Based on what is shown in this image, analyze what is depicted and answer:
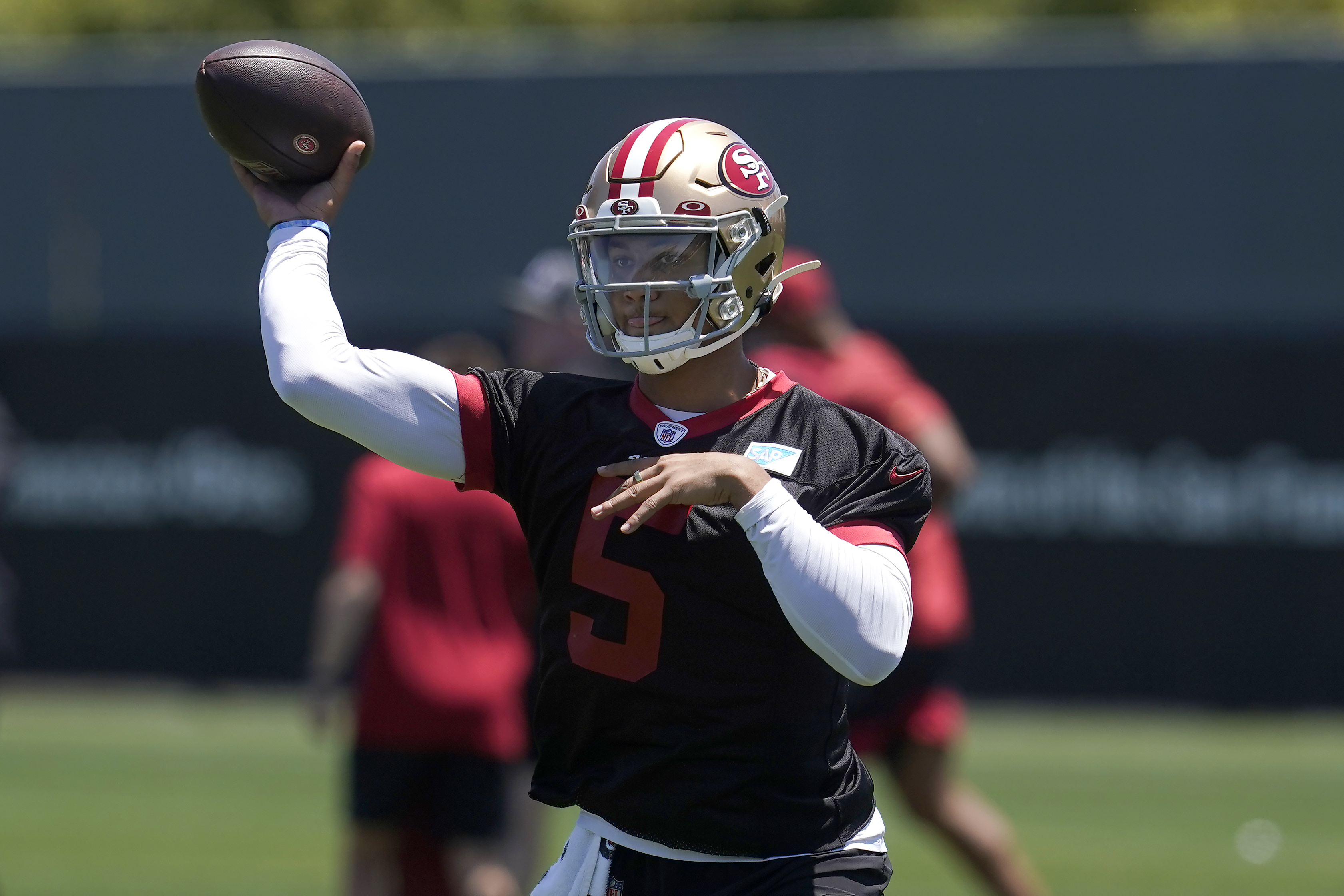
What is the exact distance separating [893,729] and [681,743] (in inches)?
148

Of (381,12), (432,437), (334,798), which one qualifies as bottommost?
(334,798)

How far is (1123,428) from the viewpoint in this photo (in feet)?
44.2

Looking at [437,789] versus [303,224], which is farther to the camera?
[437,789]

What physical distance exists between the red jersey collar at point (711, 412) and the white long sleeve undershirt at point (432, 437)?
33 cm

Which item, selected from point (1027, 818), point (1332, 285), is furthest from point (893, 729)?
point (1332, 285)

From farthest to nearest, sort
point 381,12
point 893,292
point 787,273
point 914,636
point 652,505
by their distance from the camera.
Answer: point 381,12 < point 893,292 < point 914,636 < point 787,273 < point 652,505

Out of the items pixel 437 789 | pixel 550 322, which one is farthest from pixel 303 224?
pixel 437 789

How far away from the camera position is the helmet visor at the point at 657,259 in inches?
138

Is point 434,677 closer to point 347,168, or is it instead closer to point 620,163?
point 347,168

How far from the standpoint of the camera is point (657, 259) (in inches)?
138

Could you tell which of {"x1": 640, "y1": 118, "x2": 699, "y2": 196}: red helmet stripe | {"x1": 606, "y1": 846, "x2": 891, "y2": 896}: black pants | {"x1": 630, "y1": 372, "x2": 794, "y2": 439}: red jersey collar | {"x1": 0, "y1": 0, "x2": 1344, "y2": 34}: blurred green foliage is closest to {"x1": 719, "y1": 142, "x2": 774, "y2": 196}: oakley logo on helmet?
{"x1": 640, "y1": 118, "x2": 699, "y2": 196}: red helmet stripe

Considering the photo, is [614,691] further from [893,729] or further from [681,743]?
[893,729]

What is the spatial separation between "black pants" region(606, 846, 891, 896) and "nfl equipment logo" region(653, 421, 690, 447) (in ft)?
2.38

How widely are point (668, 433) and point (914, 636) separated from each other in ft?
12.1
